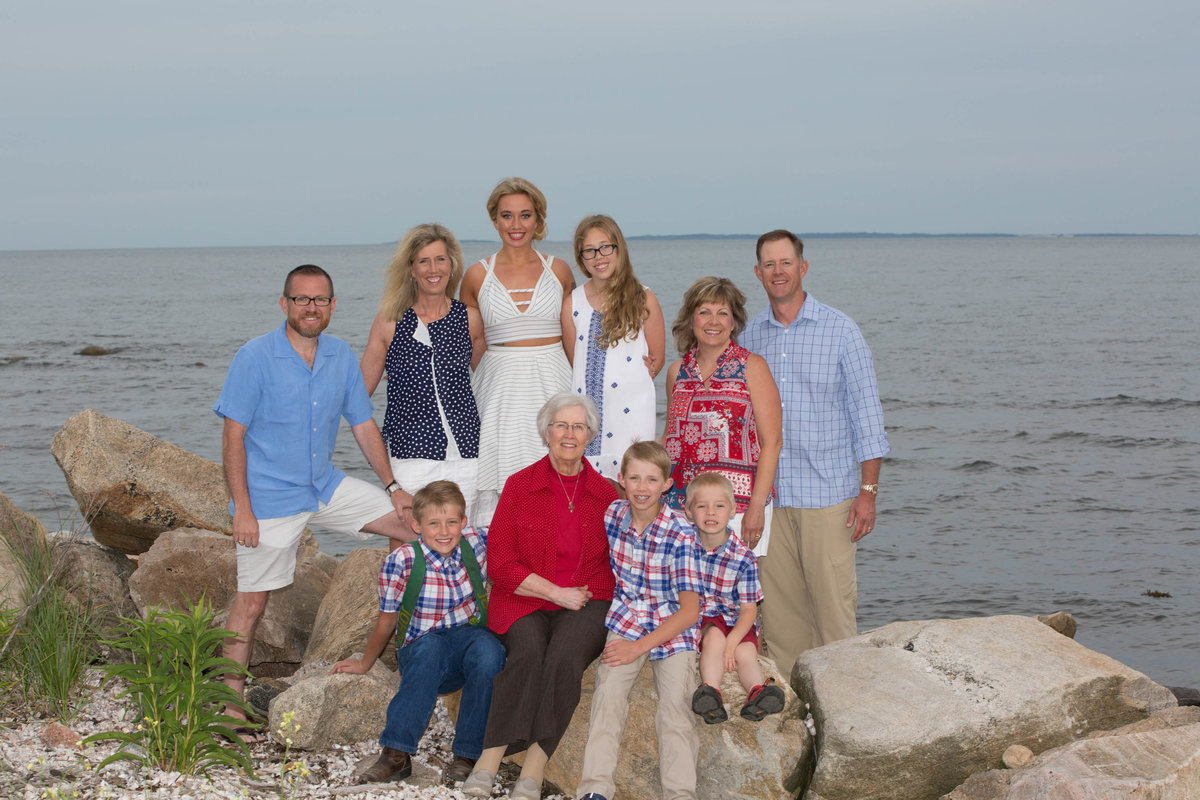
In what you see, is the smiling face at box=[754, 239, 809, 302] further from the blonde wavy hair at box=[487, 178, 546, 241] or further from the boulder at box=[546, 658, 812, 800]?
the boulder at box=[546, 658, 812, 800]

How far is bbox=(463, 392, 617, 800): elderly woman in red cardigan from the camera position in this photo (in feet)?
15.4

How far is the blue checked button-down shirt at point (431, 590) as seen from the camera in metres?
5.05

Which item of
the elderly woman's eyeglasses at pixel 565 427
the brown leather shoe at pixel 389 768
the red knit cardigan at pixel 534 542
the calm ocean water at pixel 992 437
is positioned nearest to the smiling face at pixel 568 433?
the elderly woman's eyeglasses at pixel 565 427

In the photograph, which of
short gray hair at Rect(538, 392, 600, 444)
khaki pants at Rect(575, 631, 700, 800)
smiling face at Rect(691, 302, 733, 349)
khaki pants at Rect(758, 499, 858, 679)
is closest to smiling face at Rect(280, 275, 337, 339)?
short gray hair at Rect(538, 392, 600, 444)

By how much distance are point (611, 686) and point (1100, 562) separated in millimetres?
8489

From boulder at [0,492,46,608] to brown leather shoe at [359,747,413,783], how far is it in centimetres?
225

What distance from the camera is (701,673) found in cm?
479

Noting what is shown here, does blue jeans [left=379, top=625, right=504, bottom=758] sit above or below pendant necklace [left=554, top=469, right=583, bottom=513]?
below

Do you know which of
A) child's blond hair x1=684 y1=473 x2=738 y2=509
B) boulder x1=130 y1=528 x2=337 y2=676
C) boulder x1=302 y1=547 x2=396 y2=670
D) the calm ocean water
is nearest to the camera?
child's blond hair x1=684 y1=473 x2=738 y2=509

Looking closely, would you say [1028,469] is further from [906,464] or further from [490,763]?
[490,763]

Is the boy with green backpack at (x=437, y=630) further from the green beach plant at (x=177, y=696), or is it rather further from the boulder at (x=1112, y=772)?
the boulder at (x=1112, y=772)

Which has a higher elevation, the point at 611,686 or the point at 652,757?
the point at 611,686

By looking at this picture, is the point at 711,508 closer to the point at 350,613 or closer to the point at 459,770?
the point at 459,770

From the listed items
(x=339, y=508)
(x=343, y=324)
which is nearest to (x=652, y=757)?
(x=339, y=508)
